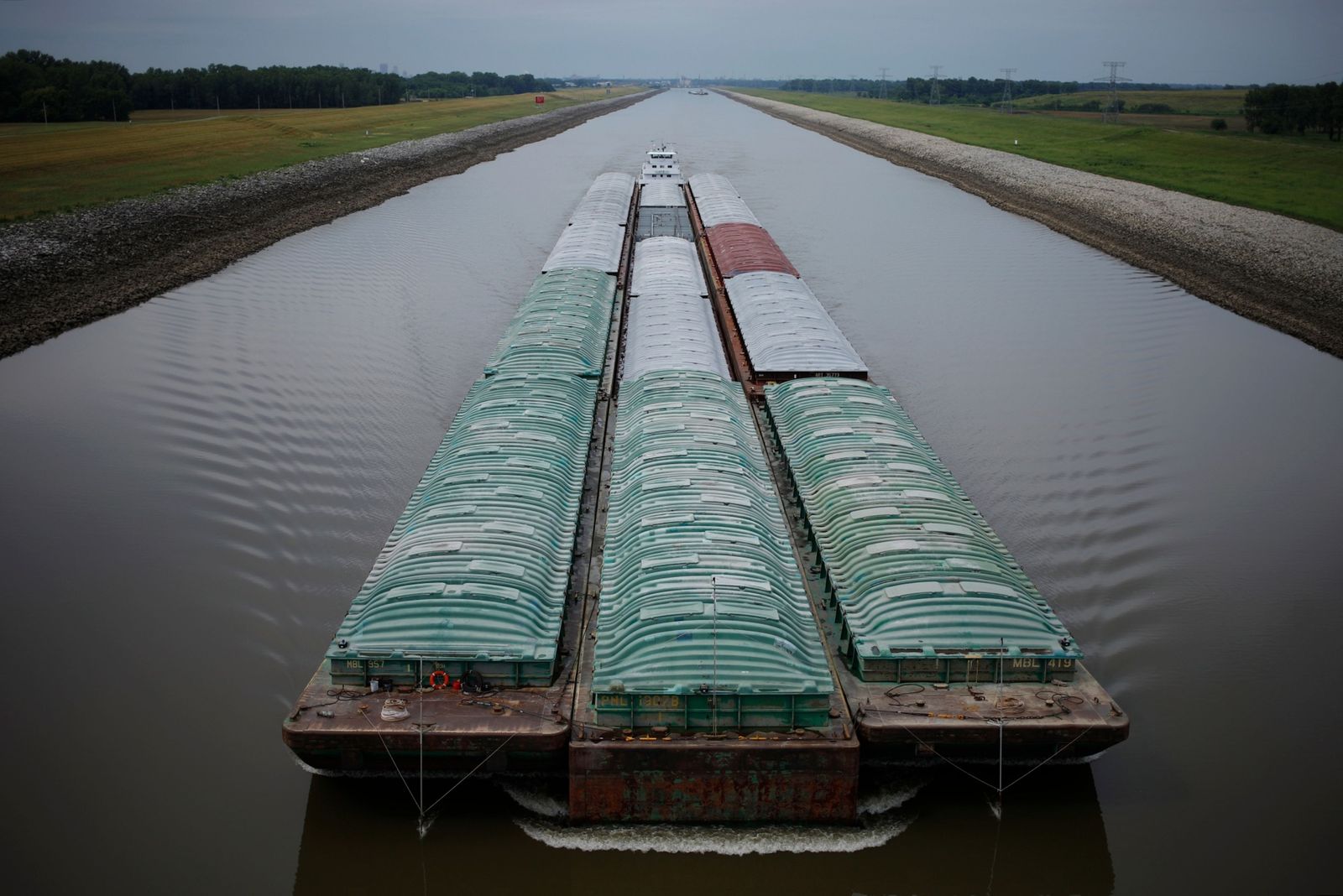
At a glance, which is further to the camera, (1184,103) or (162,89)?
(1184,103)

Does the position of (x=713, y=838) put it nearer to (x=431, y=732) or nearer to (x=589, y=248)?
(x=431, y=732)

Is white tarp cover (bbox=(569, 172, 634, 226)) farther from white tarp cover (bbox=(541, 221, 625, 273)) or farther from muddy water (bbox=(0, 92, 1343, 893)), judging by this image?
muddy water (bbox=(0, 92, 1343, 893))

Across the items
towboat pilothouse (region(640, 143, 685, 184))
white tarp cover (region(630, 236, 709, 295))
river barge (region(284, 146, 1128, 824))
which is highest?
towboat pilothouse (region(640, 143, 685, 184))

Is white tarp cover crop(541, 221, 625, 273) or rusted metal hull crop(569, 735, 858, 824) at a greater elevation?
white tarp cover crop(541, 221, 625, 273)

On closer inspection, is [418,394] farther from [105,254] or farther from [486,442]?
[105,254]

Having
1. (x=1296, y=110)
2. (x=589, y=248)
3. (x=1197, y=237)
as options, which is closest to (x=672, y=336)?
(x=589, y=248)

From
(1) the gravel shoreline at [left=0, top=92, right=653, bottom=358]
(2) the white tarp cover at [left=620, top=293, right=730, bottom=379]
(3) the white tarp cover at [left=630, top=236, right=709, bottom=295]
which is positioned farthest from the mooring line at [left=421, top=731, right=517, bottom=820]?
(1) the gravel shoreline at [left=0, top=92, right=653, bottom=358]
